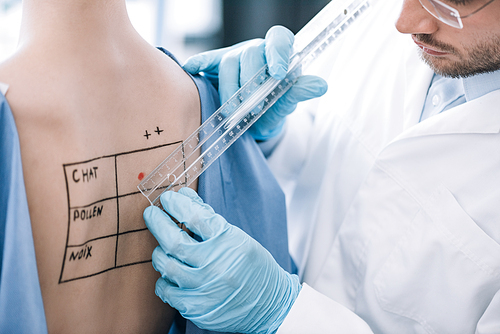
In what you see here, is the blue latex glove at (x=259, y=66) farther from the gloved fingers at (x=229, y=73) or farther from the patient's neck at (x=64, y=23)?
the patient's neck at (x=64, y=23)

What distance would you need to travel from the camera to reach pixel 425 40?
92 cm

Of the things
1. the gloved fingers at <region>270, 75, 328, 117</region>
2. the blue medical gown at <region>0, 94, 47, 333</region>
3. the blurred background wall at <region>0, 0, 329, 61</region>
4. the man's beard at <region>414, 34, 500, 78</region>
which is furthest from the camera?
the blurred background wall at <region>0, 0, 329, 61</region>

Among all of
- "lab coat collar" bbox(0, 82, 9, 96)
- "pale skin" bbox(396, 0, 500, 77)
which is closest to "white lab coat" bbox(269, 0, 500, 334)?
"pale skin" bbox(396, 0, 500, 77)

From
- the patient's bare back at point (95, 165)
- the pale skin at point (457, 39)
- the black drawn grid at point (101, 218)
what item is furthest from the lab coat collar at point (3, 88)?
the pale skin at point (457, 39)

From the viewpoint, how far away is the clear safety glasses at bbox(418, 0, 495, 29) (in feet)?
2.61

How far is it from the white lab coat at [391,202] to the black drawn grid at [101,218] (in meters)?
0.36

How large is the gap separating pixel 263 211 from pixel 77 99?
49cm

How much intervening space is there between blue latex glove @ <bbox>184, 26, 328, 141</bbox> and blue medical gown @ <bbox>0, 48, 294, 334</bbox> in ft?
0.16

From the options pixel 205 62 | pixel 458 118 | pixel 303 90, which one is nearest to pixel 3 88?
pixel 205 62

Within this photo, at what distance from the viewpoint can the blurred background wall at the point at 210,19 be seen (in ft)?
8.52

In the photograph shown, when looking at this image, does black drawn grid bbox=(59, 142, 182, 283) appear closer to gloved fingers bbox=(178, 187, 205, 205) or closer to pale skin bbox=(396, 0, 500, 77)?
gloved fingers bbox=(178, 187, 205, 205)

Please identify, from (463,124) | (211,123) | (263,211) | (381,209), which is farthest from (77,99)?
(463,124)

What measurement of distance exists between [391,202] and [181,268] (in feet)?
1.83

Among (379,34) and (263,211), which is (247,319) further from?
(379,34)
